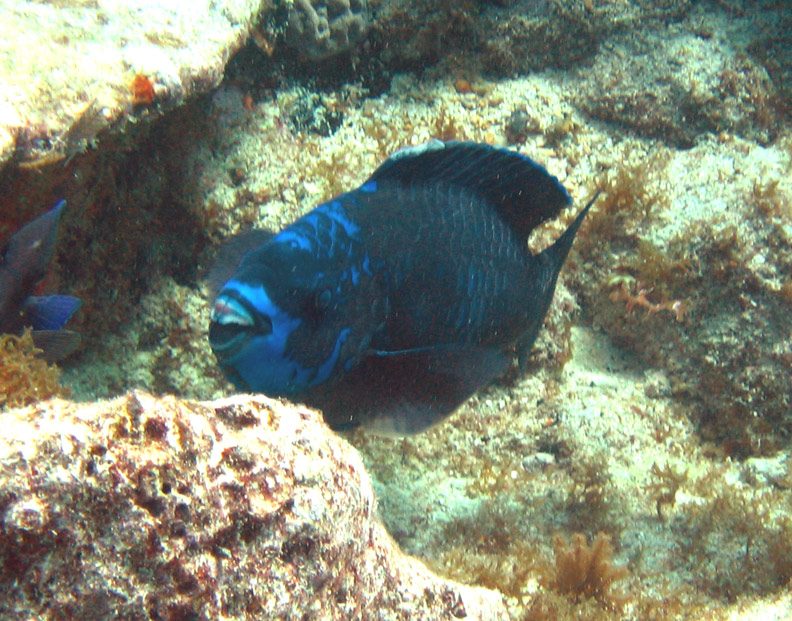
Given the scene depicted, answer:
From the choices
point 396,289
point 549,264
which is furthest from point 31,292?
point 549,264

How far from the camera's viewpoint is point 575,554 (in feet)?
7.65

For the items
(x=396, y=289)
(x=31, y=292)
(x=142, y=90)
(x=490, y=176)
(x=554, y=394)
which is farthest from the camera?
(x=554, y=394)

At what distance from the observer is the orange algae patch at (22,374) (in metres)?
1.97

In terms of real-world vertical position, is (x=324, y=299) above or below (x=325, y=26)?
below

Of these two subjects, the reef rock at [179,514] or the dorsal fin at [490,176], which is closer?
the reef rock at [179,514]

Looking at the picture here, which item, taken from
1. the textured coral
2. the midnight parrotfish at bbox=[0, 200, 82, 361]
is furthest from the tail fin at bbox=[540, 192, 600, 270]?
the textured coral

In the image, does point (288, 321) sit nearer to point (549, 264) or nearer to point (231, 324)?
point (231, 324)

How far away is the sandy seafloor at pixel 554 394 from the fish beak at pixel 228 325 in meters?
1.44

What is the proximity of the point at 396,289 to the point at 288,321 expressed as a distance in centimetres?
54

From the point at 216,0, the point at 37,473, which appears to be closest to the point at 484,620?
the point at 37,473

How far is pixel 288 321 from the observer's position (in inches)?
75.0

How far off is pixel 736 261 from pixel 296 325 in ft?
10.8

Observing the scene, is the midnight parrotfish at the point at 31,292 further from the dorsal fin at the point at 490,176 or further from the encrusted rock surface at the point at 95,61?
the dorsal fin at the point at 490,176

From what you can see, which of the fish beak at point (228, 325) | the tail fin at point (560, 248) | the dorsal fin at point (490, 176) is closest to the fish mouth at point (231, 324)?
the fish beak at point (228, 325)
